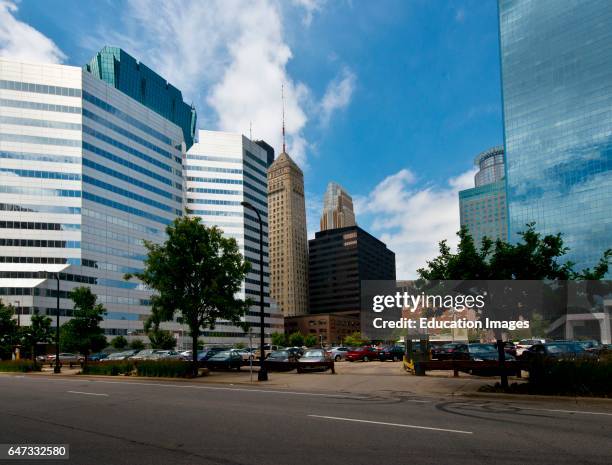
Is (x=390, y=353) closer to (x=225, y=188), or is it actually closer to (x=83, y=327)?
(x=83, y=327)

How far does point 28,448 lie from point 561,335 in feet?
292

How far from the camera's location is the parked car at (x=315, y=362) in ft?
103

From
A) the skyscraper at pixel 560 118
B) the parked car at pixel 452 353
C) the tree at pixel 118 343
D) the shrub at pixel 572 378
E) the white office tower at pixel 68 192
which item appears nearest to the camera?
the shrub at pixel 572 378

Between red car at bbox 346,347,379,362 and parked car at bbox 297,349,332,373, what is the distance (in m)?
13.1

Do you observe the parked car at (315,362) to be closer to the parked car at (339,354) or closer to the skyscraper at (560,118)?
the parked car at (339,354)

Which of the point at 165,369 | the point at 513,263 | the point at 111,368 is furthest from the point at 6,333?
the point at 513,263

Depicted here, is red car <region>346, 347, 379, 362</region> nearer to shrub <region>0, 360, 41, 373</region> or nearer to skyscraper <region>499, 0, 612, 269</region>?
shrub <region>0, 360, 41, 373</region>

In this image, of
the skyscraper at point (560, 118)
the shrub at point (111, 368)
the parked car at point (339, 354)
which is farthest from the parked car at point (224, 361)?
the skyscraper at point (560, 118)

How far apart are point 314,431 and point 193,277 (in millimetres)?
21944

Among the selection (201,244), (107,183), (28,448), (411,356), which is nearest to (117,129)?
(107,183)

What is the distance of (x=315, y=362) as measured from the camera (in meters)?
31.5

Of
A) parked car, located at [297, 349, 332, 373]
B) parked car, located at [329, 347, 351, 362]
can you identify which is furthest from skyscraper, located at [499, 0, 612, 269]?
parked car, located at [297, 349, 332, 373]

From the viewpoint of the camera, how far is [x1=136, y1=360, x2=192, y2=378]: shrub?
1142 inches

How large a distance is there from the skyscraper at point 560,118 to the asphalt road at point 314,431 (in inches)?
5522
